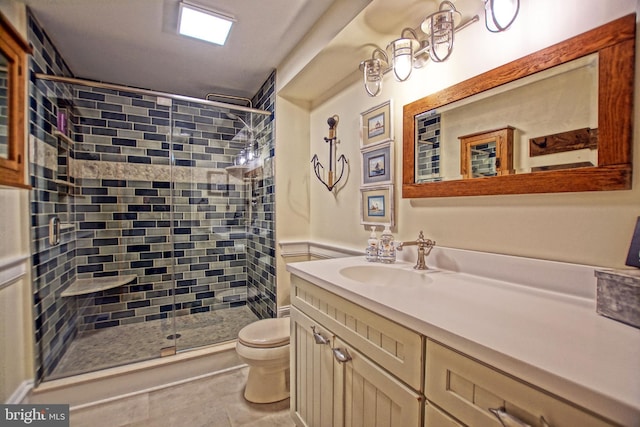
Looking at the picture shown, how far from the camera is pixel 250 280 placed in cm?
295

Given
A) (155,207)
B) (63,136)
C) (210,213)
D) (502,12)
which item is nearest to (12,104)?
(63,136)

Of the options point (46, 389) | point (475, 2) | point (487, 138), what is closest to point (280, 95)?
point (475, 2)

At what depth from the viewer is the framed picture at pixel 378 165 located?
62.8 inches

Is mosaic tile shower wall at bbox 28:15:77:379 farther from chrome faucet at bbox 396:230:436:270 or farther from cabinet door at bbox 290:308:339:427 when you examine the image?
chrome faucet at bbox 396:230:436:270

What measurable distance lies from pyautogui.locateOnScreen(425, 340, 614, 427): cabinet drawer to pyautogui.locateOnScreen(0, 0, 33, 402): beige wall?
198 centimetres

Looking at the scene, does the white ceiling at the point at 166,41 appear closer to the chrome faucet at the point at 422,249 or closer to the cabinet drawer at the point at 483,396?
the chrome faucet at the point at 422,249

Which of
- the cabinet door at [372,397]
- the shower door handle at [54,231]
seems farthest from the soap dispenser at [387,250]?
the shower door handle at [54,231]

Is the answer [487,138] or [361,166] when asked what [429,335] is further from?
[361,166]

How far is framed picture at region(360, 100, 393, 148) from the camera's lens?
5.23 ft

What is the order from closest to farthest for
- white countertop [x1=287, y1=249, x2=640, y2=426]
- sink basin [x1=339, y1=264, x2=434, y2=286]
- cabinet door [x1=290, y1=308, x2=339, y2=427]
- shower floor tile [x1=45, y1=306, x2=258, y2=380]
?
white countertop [x1=287, y1=249, x2=640, y2=426] → cabinet door [x1=290, y1=308, x2=339, y2=427] → sink basin [x1=339, y1=264, x2=434, y2=286] → shower floor tile [x1=45, y1=306, x2=258, y2=380]

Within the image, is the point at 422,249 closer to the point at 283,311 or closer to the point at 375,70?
the point at 375,70

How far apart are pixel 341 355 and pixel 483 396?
20.0 inches

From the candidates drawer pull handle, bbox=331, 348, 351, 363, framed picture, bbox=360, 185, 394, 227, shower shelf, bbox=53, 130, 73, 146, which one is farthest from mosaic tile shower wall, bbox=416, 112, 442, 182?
shower shelf, bbox=53, 130, 73, 146

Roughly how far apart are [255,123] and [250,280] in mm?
1586
